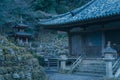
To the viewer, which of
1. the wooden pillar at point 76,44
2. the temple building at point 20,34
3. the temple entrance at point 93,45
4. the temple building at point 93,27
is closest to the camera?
the temple building at point 93,27

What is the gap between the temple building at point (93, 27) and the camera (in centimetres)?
1379

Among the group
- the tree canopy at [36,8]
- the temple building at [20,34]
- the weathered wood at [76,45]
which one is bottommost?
the weathered wood at [76,45]

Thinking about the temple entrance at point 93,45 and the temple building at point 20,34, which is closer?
the temple entrance at point 93,45

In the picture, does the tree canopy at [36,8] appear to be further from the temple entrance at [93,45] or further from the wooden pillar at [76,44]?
the temple entrance at [93,45]

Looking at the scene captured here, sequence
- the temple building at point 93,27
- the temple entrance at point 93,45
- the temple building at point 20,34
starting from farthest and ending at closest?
1. the temple building at point 20,34
2. the temple entrance at point 93,45
3. the temple building at point 93,27

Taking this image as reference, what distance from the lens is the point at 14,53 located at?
1017 cm

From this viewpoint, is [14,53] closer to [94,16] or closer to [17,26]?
[94,16]

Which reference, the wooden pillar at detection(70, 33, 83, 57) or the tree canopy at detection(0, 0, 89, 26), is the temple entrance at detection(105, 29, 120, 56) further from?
the tree canopy at detection(0, 0, 89, 26)

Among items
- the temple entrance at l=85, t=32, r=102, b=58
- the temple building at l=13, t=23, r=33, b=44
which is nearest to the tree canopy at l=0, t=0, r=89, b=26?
the temple building at l=13, t=23, r=33, b=44

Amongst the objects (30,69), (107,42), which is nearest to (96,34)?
(107,42)

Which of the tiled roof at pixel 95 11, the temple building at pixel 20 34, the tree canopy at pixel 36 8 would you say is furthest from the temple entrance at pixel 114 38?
the temple building at pixel 20 34

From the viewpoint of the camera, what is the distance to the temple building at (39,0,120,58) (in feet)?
45.2

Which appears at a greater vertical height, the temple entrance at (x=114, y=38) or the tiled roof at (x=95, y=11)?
the tiled roof at (x=95, y=11)

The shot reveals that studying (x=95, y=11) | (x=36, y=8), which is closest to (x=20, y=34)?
(x=36, y=8)
